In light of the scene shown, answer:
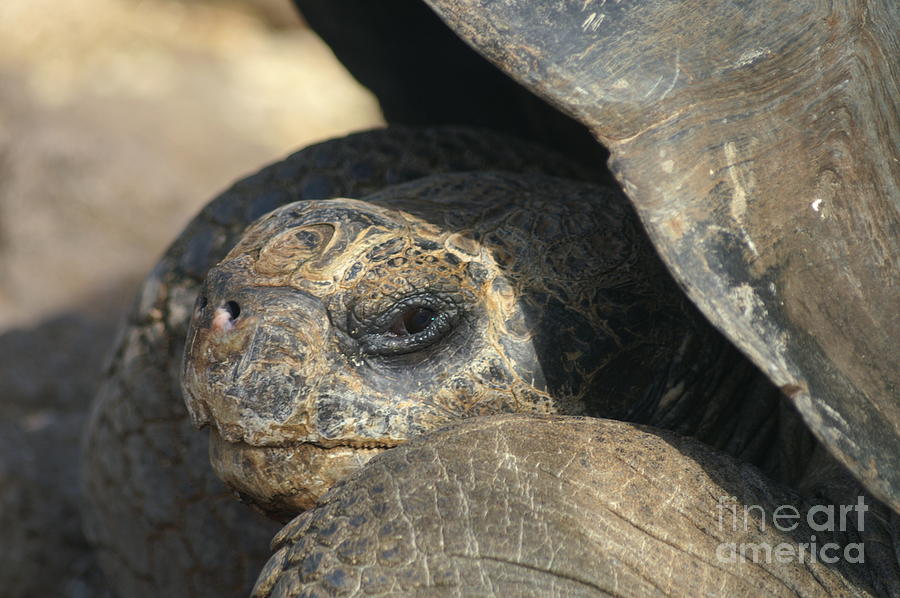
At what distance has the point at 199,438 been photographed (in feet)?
6.92

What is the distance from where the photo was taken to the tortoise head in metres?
1.46

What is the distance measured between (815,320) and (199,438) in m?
1.34

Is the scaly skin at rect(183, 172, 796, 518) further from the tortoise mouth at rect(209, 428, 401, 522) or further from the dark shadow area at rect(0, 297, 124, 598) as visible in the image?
the dark shadow area at rect(0, 297, 124, 598)

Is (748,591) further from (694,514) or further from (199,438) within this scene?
(199,438)

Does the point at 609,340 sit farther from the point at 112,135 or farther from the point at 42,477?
the point at 112,135

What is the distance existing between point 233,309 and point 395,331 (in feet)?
0.82

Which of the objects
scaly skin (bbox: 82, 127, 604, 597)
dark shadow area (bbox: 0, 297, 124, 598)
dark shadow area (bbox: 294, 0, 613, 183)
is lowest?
dark shadow area (bbox: 0, 297, 124, 598)

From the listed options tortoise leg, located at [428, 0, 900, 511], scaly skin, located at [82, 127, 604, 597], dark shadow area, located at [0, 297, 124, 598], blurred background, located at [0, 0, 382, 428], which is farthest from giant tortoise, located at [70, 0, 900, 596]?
blurred background, located at [0, 0, 382, 428]

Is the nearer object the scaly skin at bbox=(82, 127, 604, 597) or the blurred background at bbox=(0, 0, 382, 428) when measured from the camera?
the scaly skin at bbox=(82, 127, 604, 597)

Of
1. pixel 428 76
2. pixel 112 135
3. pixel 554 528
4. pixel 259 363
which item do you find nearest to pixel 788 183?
pixel 554 528

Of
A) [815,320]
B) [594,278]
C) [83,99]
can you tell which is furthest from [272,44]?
[815,320]

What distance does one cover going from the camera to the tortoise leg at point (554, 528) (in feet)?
4.20

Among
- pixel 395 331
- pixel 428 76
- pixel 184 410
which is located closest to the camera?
pixel 395 331

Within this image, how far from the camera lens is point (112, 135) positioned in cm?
502
